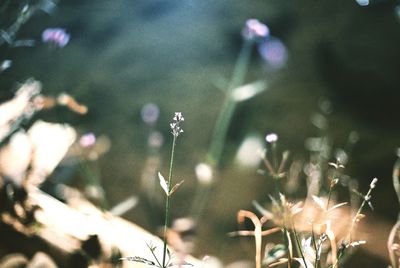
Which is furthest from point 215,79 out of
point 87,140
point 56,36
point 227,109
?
point 56,36

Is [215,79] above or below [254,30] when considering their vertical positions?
below

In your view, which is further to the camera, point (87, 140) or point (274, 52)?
point (274, 52)

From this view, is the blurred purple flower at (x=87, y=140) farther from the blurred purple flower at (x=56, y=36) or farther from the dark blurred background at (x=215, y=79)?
the blurred purple flower at (x=56, y=36)

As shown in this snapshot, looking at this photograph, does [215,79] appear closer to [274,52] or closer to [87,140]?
[274,52]

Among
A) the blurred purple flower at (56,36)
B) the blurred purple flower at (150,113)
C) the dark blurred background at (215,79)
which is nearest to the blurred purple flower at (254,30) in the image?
the dark blurred background at (215,79)

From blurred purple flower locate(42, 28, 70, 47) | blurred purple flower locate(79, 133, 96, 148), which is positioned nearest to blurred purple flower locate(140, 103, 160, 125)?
blurred purple flower locate(79, 133, 96, 148)
